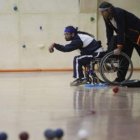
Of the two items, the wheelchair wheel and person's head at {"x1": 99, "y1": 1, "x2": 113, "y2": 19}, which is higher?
person's head at {"x1": 99, "y1": 1, "x2": 113, "y2": 19}

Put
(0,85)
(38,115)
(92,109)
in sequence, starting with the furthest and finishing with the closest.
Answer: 1. (0,85)
2. (92,109)
3. (38,115)

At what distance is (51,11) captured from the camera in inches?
345

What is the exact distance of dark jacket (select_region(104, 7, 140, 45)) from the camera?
5.58 meters

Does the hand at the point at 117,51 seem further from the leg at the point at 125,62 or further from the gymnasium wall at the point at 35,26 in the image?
the gymnasium wall at the point at 35,26

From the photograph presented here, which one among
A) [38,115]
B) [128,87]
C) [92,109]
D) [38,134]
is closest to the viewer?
Answer: [38,134]

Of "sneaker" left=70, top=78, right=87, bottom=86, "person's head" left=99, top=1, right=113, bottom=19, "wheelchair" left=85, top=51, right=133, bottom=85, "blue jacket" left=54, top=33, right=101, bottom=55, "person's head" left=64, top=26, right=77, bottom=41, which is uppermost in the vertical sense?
"person's head" left=99, top=1, right=113, bottom=19

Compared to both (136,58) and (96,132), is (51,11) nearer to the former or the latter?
(136,58)

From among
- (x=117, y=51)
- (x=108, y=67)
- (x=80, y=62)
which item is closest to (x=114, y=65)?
→ (x=108, y=67)

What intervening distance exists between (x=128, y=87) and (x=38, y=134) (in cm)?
295

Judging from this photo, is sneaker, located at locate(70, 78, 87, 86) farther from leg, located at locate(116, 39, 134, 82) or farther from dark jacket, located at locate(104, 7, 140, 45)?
dark jacket, located at locate(104, 7, 140, 45)

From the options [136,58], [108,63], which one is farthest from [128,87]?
[136,58]

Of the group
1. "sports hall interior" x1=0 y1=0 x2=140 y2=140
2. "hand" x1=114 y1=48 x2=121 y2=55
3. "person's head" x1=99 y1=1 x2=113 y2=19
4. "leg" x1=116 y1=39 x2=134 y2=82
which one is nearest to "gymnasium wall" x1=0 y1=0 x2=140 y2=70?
"sports hall interior" x1=0 y1=0 x2=140 y2=140

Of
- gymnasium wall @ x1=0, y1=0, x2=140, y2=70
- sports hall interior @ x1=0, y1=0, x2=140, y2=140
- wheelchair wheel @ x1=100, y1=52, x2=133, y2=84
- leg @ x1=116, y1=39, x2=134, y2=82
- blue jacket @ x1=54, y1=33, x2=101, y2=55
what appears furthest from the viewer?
gymnasium wall @ x1=0, y1=0, x2=140, y2=70

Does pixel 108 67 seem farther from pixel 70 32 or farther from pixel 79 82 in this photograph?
pixel 70 32
